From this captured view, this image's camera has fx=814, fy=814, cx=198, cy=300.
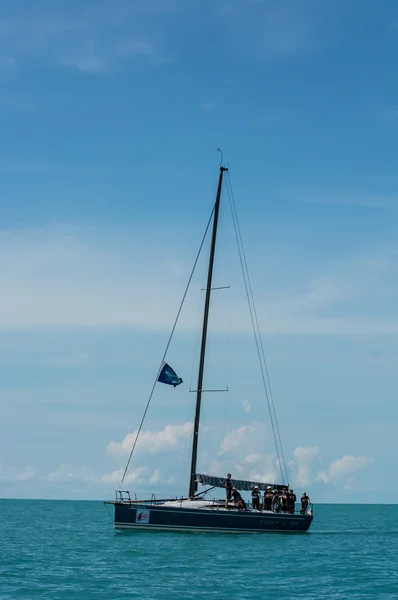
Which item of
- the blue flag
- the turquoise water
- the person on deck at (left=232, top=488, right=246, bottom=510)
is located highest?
the blue flag

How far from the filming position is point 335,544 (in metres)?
53.7

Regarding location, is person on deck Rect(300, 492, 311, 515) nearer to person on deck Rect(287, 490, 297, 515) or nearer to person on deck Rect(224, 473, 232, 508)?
person on deck Rect(287, 490, 297, 515)

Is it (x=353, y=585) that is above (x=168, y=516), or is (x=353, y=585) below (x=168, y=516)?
below

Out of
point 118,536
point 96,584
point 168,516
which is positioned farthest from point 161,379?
point 96,584

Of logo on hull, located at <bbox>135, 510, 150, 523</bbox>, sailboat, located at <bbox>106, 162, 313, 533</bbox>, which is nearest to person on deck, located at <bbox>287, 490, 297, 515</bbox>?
sailboat, located at <bbox>106, 162, 313, 533</bbox>

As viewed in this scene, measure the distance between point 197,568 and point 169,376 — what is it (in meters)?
16.1

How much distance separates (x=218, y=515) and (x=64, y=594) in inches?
737

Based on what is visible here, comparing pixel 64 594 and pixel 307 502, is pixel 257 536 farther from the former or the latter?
pixel 64 594

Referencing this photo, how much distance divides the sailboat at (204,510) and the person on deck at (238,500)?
6cm

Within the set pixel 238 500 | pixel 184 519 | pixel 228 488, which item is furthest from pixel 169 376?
pixel 184 519

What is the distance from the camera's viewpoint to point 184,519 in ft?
156

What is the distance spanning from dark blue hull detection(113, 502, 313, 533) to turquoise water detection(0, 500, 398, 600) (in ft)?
2.50

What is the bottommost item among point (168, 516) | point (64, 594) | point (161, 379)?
point (64, 594)

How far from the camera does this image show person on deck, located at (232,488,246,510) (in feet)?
161
